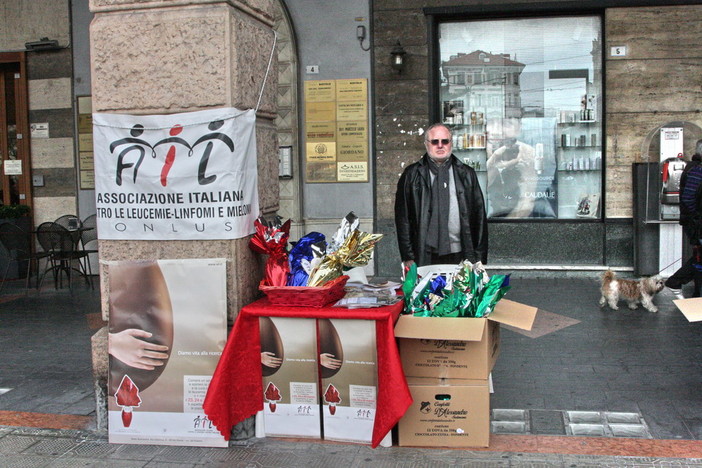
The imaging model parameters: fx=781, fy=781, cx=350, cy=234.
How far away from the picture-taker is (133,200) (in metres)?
4.72

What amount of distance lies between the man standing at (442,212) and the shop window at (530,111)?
17.4 feet

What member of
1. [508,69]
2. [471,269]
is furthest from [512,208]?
[471,269]

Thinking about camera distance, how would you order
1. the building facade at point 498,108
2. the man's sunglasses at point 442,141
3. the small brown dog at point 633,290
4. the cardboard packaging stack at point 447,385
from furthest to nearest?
the building facade at point 498,108 < the small brown dog at point 633,290 < the man's sunglasses at point 442,141 < the cardboard packaging stack at point 447,385

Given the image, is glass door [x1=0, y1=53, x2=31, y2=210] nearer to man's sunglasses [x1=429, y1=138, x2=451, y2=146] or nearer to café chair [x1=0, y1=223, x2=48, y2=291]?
café chair [x1=0, y1=223, x2=48, y2=291]

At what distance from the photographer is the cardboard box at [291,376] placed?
443 centimetres

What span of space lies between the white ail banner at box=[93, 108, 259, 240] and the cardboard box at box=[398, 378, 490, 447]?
1427 mm

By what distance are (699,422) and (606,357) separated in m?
1.59

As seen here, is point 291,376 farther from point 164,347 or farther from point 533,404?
point 533,404

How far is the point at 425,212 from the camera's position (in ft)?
18.6

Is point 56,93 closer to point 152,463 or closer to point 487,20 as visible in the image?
point 487,20

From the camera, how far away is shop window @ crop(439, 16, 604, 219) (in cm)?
1055

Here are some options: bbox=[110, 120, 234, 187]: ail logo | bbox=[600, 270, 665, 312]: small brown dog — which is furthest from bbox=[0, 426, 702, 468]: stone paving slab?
bbox=[600, 270, 665, 312]: small brown dog

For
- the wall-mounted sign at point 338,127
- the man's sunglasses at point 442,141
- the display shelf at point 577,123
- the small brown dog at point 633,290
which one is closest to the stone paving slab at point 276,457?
the man's sunglasses at point 442,141

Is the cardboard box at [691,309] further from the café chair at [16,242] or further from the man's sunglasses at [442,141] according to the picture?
the café chair at [16,242]
